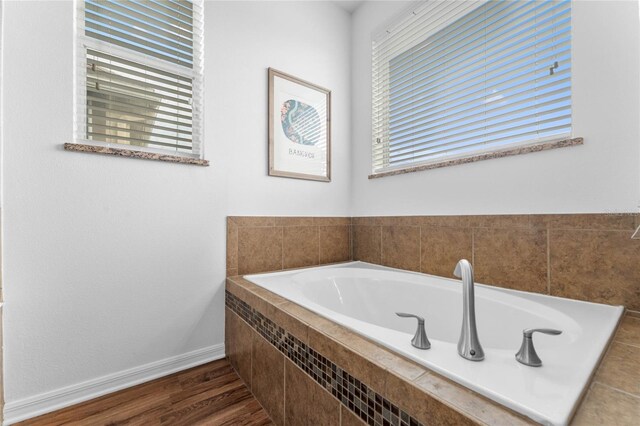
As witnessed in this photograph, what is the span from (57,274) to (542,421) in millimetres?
Result: 1817

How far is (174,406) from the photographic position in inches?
51.1

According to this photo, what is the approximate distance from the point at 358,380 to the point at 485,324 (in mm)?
831

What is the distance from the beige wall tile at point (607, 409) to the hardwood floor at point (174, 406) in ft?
3.69

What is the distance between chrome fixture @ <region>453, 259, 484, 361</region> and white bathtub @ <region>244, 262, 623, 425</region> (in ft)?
0.08

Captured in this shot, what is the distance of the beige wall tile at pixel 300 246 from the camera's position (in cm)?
204

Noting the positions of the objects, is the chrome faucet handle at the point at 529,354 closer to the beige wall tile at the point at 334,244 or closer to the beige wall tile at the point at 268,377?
the beige wall tile at the point at 268,377

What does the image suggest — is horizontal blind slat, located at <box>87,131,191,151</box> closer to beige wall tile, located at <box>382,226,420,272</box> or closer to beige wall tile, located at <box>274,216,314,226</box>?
beige wall tile, located at <box>274,216,314,226</box>

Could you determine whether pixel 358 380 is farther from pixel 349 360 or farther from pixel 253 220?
pixel 253 220

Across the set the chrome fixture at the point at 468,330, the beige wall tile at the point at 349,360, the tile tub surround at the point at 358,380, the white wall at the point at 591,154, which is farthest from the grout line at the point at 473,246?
the beige wall tile at the point at 349,360

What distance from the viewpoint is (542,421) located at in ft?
1.65

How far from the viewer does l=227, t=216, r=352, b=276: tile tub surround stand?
5.99 feet

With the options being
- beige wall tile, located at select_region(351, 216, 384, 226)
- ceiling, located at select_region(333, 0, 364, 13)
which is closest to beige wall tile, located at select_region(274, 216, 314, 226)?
beige wall tile, located at select_region(351, 216, 384, 226)

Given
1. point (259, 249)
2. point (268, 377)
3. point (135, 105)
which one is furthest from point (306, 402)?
point (135, 105)

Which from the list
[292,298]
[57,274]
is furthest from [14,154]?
[292,298]
